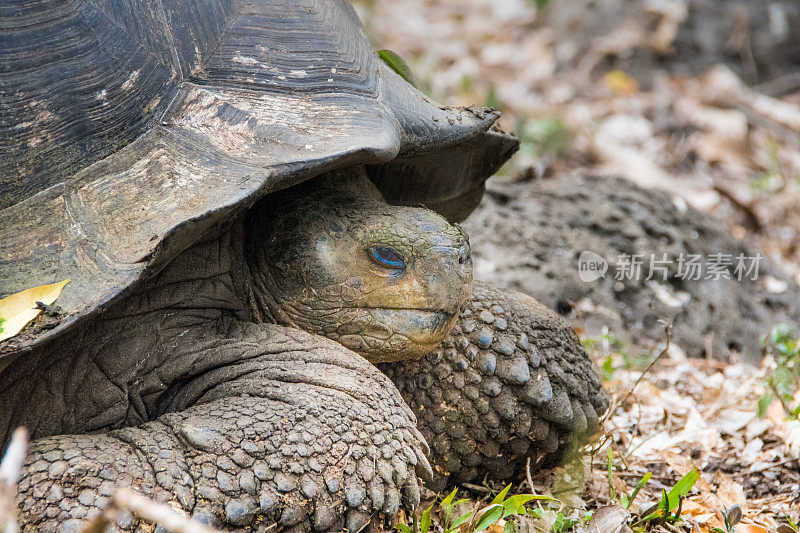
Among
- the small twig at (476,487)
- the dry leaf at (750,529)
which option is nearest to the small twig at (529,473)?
the small twig at (476,487)

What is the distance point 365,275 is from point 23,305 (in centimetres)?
86

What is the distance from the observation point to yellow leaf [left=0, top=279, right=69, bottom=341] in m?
1.65

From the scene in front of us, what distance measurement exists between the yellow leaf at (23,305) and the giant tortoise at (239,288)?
0.08 feet

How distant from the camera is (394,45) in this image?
801 cm

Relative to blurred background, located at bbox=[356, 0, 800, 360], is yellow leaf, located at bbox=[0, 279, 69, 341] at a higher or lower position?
higher

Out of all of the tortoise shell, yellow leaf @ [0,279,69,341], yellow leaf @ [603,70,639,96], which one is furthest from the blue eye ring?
yellow leaf @ [603,70,639,96]

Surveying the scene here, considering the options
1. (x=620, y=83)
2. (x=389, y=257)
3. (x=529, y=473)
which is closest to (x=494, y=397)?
(x=529, y=473)

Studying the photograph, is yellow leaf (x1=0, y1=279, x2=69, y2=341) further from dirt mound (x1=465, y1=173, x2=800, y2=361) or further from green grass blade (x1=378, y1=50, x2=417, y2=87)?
dirt mound (x1=465, y1=173, x2=800, y2=361)

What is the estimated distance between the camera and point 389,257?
2.15 metres

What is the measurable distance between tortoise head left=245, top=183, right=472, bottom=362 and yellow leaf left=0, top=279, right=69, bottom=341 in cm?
64

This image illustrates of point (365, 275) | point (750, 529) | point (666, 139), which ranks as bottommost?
point (666, 139)

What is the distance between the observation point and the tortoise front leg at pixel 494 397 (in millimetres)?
2291

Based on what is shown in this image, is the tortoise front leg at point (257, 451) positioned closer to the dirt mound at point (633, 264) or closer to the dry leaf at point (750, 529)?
the dry leaf at point (750, 529)

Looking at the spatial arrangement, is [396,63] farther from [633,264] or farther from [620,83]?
[620,83]
